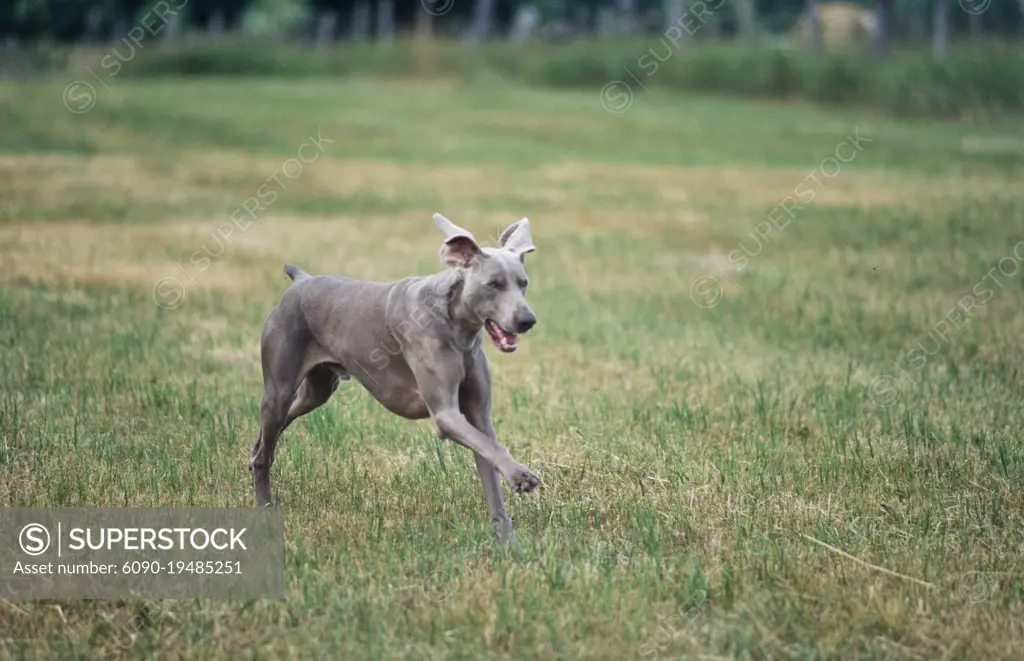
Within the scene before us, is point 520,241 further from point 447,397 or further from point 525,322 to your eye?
point 447,397

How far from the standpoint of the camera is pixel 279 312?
710 cm

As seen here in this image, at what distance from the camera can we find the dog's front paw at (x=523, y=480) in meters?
5.76

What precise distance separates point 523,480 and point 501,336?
2.34 ft

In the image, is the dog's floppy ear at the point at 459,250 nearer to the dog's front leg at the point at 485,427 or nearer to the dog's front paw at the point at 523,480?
the dog's front leg at the point at 485,427

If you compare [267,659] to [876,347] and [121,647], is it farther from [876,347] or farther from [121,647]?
[876,347]

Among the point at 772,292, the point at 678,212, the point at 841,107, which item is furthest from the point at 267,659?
the point at 841,107

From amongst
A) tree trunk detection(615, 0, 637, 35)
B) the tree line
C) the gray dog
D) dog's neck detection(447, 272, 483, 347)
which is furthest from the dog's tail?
the tree line

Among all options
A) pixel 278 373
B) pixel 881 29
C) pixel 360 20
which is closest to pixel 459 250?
pixel 278 373

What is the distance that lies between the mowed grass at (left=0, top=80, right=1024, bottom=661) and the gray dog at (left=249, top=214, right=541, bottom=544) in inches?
18.1

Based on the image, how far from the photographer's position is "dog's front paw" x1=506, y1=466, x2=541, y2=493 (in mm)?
5762

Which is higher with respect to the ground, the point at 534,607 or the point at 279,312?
the point at 279,312

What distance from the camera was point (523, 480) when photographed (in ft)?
19.0

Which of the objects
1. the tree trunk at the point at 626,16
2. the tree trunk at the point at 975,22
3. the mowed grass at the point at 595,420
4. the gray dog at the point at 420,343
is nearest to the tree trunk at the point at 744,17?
the tree trunk at the point at 626,16

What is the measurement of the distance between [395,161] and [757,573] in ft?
76.8
